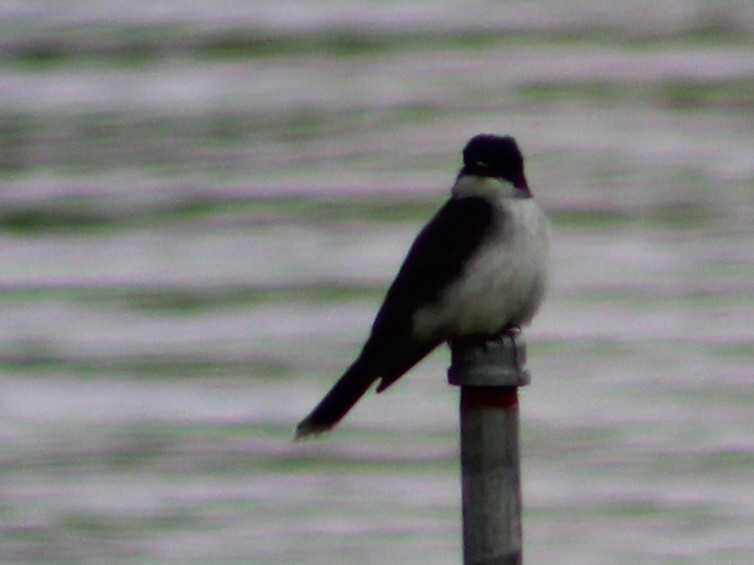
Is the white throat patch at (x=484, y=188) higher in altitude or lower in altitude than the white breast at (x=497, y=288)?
higher

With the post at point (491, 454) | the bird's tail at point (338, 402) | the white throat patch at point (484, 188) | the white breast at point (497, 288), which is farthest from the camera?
A: the white throat patch at point (484, 188)

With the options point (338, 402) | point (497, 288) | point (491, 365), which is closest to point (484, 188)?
point (497, 288)

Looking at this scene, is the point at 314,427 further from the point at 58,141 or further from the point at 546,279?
the point at 58,141

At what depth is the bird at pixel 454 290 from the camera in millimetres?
5418

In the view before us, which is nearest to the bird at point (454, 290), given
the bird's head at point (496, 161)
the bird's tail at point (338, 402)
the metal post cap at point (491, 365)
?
the bird's tail at point (338, 402)

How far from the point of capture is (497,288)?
556 cm

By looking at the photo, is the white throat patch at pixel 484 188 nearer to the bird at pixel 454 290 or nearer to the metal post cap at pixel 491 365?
the bird at pixel 454 290

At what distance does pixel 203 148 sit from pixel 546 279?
1.73 metres

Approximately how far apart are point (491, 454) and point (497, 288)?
117cm

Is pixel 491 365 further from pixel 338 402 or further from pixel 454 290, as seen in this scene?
pixel 454 290

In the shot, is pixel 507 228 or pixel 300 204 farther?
pixel 300 204

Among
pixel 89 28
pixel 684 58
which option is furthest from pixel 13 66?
pixel 684 58

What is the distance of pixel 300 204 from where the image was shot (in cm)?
706

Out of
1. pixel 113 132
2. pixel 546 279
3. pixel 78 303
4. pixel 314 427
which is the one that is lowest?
pixel 314 427
